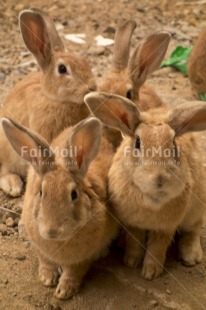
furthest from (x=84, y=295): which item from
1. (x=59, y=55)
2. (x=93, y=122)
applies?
(x=59, y=55)

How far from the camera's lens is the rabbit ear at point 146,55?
451cm

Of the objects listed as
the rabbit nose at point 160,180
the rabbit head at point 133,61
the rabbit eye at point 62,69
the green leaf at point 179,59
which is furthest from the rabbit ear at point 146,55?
the green leaf at point 179,59

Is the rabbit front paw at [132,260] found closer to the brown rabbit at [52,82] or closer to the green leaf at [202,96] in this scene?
the brown rabbit at [52,82]

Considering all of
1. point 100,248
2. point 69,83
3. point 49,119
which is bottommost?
point 100,248

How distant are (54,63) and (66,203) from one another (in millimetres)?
1572

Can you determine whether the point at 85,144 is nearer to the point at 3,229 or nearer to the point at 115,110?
the point at 115,110

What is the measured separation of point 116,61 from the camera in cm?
460

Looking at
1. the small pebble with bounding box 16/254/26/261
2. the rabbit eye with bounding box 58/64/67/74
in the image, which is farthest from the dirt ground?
the rabbit eye with bounding box 58/64/67/74

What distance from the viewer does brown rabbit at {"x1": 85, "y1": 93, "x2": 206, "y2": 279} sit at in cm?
339

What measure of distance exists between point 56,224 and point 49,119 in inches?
59.6

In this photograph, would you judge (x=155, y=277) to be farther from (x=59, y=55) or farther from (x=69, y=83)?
(x=59, y=55)

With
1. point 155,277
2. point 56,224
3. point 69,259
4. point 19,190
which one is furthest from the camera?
point 19,190

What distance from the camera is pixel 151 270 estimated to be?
3.93m

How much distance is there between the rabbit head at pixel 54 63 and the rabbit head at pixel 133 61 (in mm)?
176
